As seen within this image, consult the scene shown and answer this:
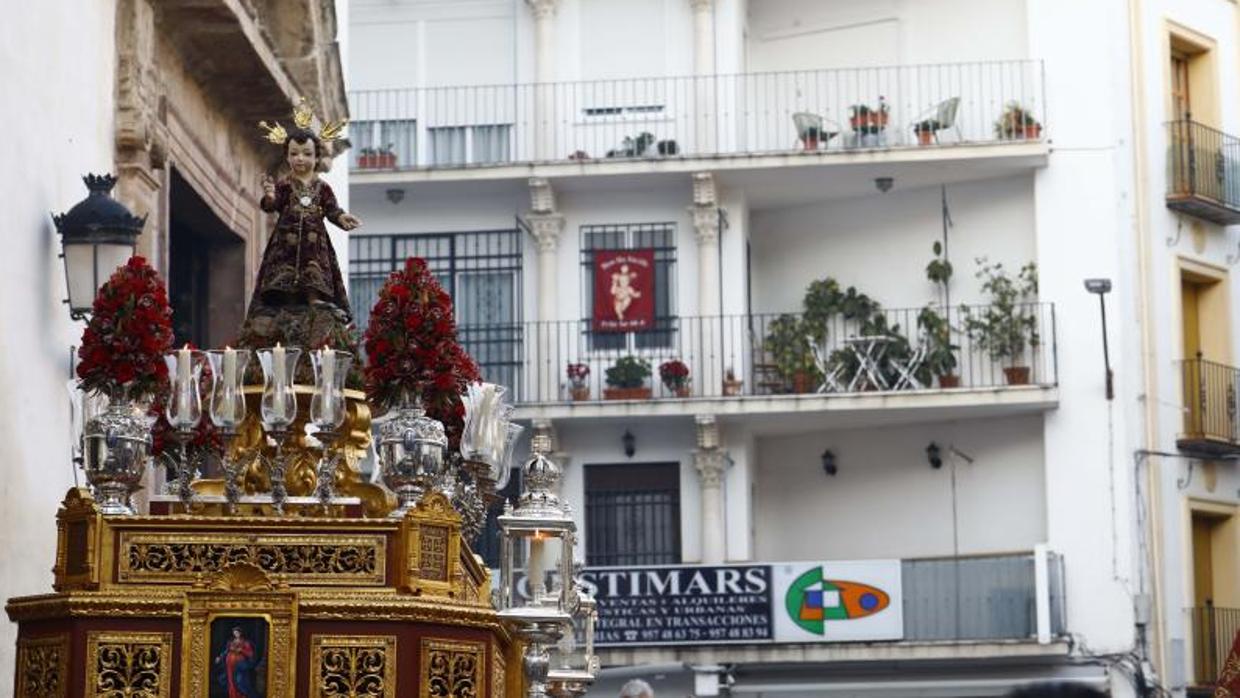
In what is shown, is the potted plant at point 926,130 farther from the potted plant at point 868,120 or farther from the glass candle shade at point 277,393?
the glass candle shade at point 277,393

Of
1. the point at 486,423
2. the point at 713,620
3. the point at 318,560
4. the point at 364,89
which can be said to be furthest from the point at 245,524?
the point at 364,89

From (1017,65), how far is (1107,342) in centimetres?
372

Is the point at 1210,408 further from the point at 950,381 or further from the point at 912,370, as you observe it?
the point at 912,370

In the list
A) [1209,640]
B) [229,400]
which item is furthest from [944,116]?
[229,400]

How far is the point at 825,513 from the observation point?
1379 inches

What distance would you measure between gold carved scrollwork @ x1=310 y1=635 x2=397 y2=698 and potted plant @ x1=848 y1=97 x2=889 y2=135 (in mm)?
24225

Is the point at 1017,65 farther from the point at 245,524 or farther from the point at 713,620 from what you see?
the point at 245,524

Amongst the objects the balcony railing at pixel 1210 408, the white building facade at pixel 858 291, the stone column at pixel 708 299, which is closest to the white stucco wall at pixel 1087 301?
the white building facade at pixel 858 291

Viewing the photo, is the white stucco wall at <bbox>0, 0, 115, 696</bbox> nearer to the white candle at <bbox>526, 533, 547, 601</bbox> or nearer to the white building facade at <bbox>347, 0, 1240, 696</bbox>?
the white candle at <bbox>526, 533, 547, 601</bbox>

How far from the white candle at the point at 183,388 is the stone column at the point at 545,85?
23.5 metres

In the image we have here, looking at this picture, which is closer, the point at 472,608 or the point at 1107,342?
the point at 472,608

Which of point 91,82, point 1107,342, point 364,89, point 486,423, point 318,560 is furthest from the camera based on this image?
point 364,89

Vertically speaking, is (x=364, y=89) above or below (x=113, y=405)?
above

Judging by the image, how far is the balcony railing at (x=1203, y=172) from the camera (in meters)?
34.2
